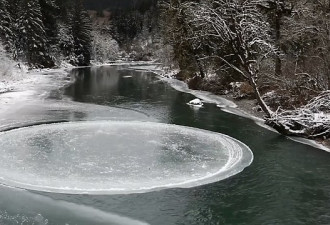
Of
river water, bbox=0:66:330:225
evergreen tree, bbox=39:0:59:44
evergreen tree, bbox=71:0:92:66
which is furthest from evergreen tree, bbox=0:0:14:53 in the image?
river water, bbox=0:66:330:225

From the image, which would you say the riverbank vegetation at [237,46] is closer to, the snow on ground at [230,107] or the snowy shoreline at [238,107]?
the snow on ground at [230,107]

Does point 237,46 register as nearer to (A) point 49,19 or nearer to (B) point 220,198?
(B) point 220,198

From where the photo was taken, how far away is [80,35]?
82.2 m

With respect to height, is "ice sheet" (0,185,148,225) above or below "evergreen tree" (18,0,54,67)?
below

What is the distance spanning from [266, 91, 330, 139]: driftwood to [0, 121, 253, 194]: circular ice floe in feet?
10.6

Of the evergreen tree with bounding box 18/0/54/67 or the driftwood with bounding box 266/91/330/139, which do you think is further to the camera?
the evergreen tree with bounding box 18/0/54/67

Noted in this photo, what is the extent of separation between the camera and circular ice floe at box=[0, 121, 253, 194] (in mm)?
12297

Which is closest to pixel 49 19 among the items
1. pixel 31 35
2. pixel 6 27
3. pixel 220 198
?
pixel 31 35

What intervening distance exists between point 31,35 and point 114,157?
5250cm

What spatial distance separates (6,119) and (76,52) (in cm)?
6184

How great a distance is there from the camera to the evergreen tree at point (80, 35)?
8094 centimetres

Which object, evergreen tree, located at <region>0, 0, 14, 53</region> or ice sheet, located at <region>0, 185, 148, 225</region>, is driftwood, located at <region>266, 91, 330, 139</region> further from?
evergreen tree, located at <region>0, 0, 14, 53</region>

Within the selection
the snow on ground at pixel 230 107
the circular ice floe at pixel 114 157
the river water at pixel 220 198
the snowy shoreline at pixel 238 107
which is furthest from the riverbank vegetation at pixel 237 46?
the circular ice floe at pixel 114 157

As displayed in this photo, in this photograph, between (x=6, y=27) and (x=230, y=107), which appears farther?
(x=6, y=27)
